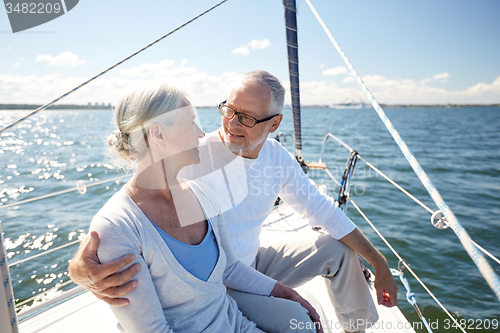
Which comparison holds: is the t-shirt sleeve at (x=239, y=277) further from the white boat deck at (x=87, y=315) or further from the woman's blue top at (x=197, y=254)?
the white boat deck at (x=87, y=315)

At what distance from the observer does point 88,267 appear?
0.70 metres

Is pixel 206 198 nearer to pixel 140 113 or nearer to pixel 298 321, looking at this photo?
pixel 140 113

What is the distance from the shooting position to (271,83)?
4.60 ft

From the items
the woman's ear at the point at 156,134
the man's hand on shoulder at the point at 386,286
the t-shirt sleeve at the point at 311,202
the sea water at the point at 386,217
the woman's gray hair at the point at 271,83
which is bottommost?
the sea water at the point at 386,217

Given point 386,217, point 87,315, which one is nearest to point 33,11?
point 87,315

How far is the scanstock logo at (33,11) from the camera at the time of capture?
3.56 ft

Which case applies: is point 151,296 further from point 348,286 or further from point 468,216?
point 468,216

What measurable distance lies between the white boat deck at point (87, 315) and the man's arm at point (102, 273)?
566mm

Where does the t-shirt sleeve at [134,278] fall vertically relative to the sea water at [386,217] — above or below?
above

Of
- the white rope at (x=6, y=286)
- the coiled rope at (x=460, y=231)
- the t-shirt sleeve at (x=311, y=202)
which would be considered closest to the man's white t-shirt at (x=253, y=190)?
the t-shirt sleeve at (x=311, y=202)

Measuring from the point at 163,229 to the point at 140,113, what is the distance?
1.07ft

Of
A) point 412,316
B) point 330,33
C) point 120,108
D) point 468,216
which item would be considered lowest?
point 468,216

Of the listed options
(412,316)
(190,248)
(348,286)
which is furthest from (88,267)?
(412,316)

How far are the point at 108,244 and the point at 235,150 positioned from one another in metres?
0.77
